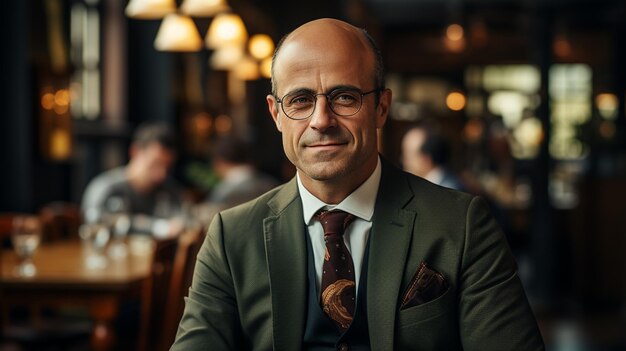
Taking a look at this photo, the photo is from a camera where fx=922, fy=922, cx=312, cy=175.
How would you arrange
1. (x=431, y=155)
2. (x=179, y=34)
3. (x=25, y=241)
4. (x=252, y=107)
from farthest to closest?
1. (x=252, y=107)
2. (x=431, y=155)
3. (x=179, y=34)
4. (x=25, y=241)

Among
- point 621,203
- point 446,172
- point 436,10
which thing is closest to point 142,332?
point 446,172

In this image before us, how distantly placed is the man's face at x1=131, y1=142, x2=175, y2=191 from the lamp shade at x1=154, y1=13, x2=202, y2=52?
0.84m

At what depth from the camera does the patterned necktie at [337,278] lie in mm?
1684

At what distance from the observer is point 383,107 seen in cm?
174

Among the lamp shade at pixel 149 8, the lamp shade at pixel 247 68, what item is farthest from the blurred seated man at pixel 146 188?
the lamp shade at pixel 247 68

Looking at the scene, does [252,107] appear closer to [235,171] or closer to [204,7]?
[235,171]

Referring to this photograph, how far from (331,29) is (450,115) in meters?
18.8

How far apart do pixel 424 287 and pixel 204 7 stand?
3229 mm

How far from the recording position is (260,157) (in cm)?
1256

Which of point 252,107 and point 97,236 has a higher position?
point 252,107

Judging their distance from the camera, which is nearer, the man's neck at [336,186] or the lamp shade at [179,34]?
the man's neck at [336,186]

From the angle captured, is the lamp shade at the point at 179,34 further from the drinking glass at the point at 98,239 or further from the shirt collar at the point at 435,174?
the shirt collar at the point at 435,174

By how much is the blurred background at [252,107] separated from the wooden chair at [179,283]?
3.23 ft

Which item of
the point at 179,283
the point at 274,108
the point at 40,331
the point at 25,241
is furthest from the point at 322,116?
the point at 40,331
